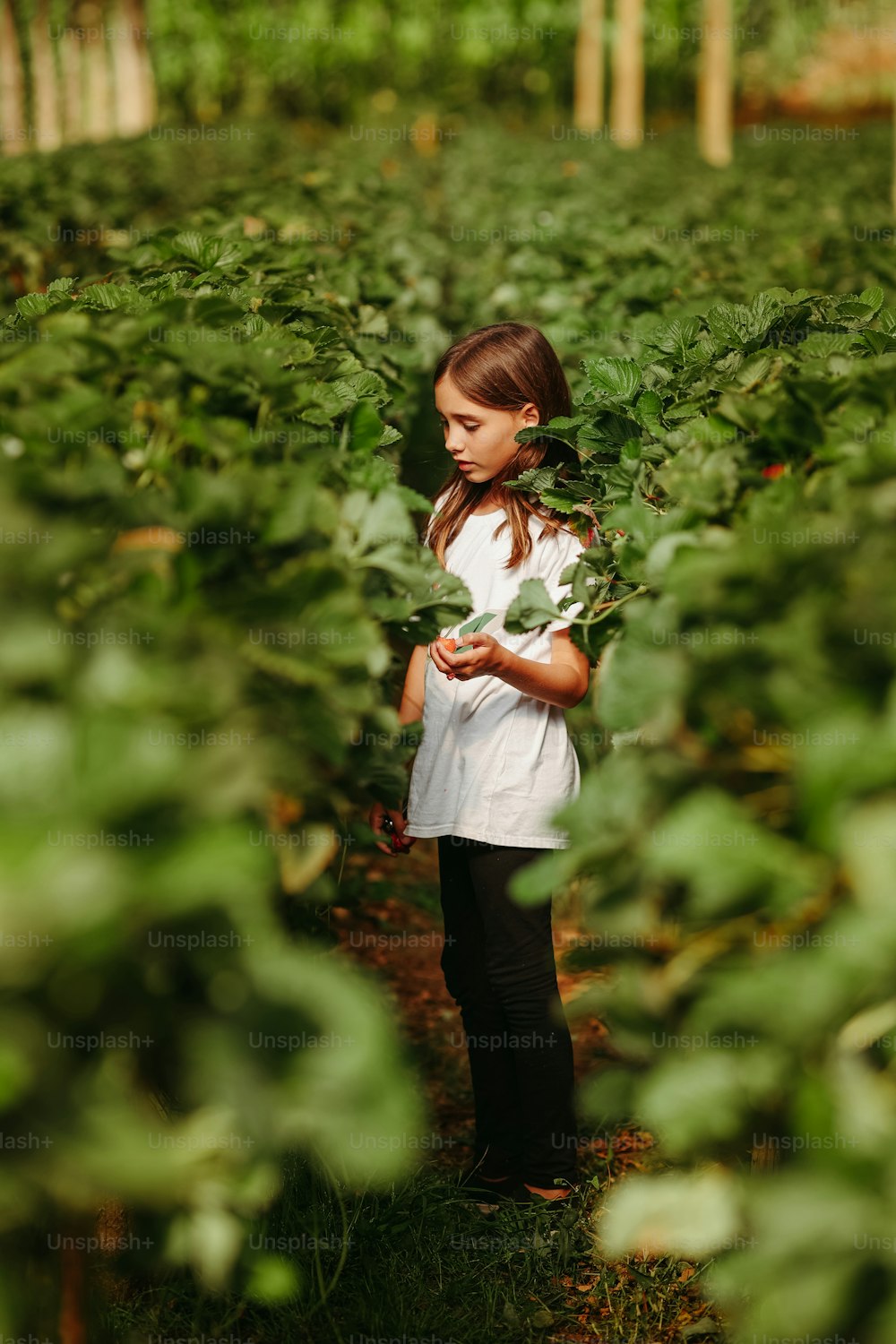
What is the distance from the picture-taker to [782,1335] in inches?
44.9

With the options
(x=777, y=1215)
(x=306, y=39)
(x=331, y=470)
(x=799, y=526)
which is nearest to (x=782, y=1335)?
(x=777, y=1215)

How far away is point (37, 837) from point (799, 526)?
34.0 inches

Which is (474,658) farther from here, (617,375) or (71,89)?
(71,89)

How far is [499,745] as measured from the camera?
244 centimetres

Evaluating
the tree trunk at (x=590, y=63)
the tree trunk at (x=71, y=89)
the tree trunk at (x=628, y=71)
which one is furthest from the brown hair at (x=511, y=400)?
the tree trunk at (x=71, y=89)

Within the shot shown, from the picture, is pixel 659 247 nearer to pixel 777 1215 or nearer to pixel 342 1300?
pixel 342 1300

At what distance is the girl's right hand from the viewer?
238 centimetres

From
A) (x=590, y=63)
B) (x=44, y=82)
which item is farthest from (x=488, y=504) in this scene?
(x=44, y=82)

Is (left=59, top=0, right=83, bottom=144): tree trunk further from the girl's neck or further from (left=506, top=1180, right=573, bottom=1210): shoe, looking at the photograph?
(left=506, top=1180, right=573, bottom=1210): shoe

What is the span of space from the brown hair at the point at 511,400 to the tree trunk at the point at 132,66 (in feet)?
70.1

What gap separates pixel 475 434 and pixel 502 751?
674mm

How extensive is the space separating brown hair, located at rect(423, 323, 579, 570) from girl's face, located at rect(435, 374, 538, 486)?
0.02 m

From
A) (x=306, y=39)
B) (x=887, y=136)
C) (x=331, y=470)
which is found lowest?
(x=331, y=470)

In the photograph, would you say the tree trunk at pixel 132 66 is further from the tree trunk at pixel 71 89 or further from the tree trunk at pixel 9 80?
the tree trunk at pixel 71 89
